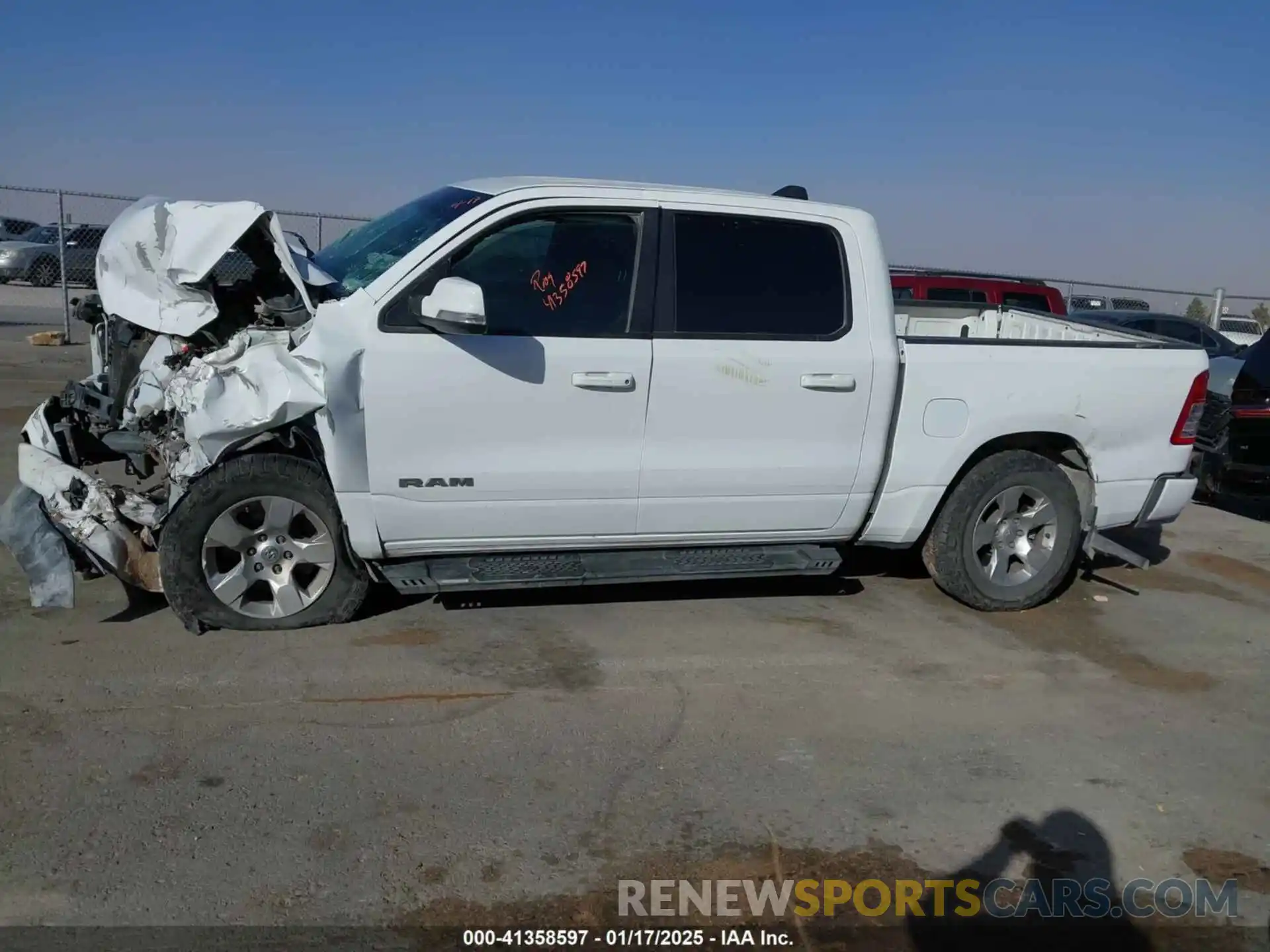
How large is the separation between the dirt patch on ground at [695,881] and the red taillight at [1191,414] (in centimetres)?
342

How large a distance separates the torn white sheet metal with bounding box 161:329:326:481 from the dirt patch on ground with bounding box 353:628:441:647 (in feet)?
3.43

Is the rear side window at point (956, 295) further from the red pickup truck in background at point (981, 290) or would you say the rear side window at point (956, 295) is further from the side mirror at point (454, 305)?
the side mirror at point (454, 305)

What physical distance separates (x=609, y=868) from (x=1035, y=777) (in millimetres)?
1733

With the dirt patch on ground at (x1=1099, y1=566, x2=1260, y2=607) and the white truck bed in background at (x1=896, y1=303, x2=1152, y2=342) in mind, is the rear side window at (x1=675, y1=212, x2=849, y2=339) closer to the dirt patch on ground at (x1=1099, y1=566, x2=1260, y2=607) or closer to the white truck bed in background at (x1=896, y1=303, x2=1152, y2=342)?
the white truck bed in background at (x1=896, y1=303, x2=1152, y2=342)

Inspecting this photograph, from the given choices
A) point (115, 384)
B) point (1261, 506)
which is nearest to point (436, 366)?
point (115, 384)

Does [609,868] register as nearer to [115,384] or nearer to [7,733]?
[7,733]

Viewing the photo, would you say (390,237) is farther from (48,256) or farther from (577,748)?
(48,256)

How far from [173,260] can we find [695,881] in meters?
3.39

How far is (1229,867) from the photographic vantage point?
11.8 ft

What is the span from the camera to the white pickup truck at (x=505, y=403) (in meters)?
4.69

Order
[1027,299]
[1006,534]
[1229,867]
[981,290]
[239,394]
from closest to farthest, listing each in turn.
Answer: [1229,867] → [239,394] → [1006,534] → [981,290] → [1027,299]

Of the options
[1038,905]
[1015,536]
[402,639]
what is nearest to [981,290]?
[1015,536]

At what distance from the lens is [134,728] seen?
4070mm

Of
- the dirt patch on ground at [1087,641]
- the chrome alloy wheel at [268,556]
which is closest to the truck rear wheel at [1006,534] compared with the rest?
the dirt patch on ground at [1087,641]
